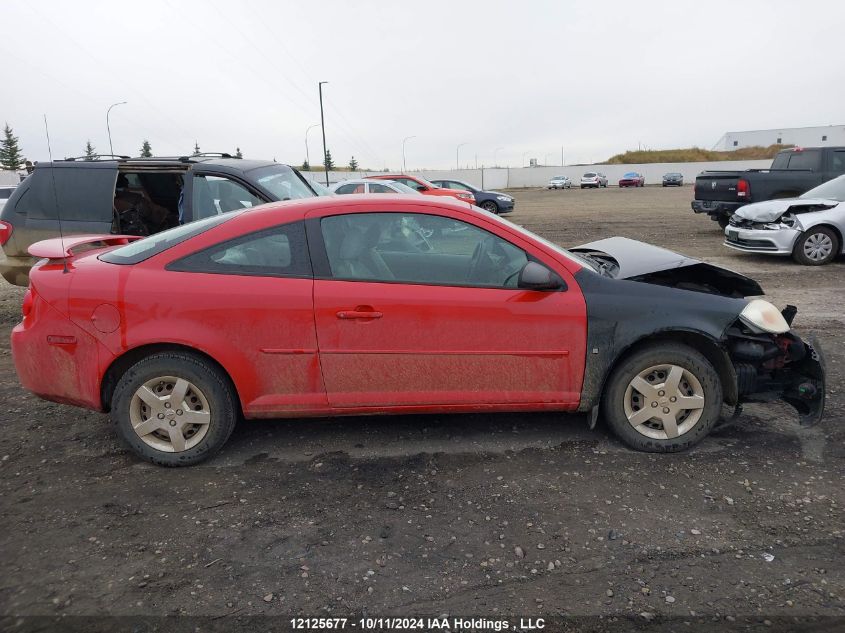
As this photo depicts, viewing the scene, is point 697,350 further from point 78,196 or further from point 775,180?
point 775,180

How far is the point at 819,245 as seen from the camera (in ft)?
33.2

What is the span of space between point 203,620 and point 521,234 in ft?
8.45

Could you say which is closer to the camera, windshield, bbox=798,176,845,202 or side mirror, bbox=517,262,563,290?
side mirror, bbox=517,262,563,290

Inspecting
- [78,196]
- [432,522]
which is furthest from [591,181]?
[432,522]

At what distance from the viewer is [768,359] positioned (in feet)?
12.3

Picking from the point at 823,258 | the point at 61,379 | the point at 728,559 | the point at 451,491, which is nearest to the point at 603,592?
the point at 728,559

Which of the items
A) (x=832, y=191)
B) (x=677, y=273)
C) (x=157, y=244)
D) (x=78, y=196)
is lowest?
(x=677, y=273)

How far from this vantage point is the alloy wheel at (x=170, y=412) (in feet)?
11.7

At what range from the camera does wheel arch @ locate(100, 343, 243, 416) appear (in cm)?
357

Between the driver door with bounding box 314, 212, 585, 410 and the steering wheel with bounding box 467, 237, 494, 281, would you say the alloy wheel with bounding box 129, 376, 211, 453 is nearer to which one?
the driver door with bounding box 314, 212, 585, 410

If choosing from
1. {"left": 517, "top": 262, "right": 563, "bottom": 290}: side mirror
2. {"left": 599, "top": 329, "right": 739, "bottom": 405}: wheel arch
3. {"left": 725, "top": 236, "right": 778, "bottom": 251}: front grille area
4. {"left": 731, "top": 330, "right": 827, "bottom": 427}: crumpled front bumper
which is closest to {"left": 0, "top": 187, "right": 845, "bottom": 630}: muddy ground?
{"left": 731, "top": 330, "right": 827, "bottom": 427}: crumpled front bumper

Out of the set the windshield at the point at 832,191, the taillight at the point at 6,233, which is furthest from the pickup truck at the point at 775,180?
the taillight at the point at 6,233

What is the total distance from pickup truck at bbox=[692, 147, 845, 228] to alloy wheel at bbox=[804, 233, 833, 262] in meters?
3.44

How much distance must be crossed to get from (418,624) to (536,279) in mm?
1901
